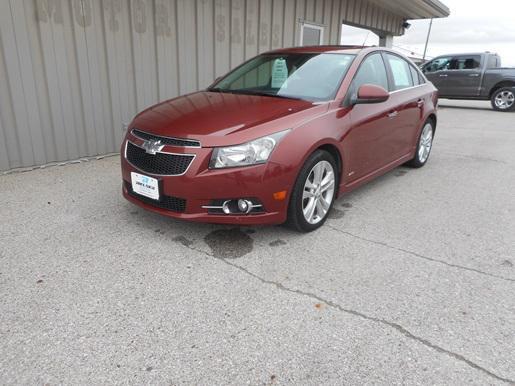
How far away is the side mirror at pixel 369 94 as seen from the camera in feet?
11.6

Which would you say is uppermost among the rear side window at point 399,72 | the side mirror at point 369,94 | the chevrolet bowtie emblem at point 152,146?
the rear side window at point 399,72

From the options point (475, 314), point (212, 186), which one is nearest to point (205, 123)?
point (212, 186)

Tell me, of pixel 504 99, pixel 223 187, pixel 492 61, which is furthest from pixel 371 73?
pixel 492 61

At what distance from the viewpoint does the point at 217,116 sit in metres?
3.21

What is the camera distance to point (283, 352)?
206cm

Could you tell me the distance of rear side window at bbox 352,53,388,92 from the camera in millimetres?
3812

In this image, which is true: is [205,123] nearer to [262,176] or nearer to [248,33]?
[262,176]

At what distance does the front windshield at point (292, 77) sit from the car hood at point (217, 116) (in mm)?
215

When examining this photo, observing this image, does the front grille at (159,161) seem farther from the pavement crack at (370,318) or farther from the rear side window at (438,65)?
the rear side window at (438,65)

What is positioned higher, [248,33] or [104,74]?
[248,33]

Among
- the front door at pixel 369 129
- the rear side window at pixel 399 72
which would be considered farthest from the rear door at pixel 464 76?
the front door at pixel 369 129

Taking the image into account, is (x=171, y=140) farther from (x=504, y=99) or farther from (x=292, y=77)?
(x=504, y=99)

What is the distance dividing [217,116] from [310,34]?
6601 millimetres

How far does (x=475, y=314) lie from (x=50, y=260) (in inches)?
109
